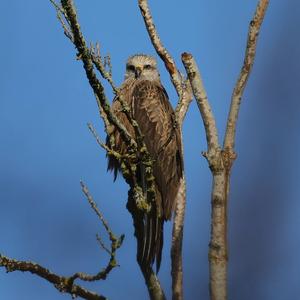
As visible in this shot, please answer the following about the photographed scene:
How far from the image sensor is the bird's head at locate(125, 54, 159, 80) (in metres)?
8.09

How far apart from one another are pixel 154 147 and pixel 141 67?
184 centimetres

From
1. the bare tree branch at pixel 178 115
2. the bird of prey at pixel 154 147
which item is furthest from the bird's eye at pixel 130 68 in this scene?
the bare tree branch at pixel 178 115

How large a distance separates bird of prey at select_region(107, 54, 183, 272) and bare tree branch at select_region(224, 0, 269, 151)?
76cm

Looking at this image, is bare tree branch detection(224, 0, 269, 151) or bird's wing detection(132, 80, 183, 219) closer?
bare tree branch detection(224, 0, 269, 151)

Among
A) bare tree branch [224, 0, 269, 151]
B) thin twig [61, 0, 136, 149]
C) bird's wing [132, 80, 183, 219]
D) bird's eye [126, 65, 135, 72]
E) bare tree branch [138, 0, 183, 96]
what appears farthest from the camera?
bird's eye [126, 65, 135, 72]

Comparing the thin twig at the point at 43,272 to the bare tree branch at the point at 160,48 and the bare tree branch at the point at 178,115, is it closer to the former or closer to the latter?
the bare tree branch at the point at 178,115

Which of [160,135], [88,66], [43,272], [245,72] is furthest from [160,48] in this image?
[43,272]

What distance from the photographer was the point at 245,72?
4.65 m

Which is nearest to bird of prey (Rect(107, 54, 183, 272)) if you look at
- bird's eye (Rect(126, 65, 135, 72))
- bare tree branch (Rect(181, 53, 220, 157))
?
bird's eye (Rect(126, 65, 135, 72))

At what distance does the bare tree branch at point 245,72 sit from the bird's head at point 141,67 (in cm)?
331

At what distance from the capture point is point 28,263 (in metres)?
4.26

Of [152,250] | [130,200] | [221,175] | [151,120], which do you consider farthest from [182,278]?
[151,120]

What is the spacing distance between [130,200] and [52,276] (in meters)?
1.18

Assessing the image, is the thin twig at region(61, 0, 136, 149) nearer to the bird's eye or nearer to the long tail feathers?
the long tail feathers
